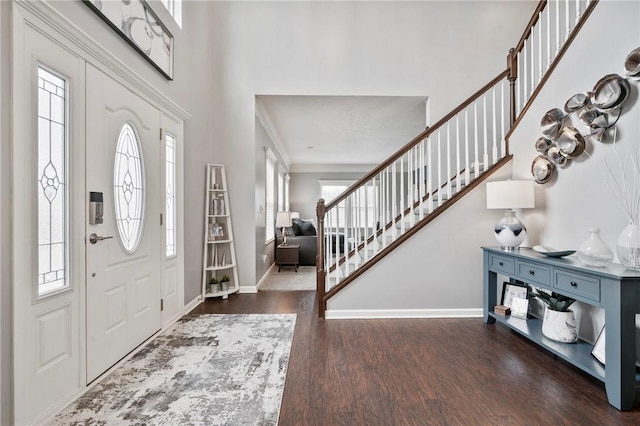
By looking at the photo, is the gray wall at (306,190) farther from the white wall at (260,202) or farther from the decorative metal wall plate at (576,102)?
the decorative metal wall plate at (576,102)

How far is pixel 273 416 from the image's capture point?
1784 mm

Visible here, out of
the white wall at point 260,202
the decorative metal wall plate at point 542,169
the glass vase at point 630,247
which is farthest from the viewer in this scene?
the white wall at point 260,202

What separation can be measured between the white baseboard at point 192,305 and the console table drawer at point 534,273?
3.32m

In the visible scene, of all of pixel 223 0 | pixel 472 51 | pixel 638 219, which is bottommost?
pixel 638 219

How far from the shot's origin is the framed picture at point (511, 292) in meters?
3.01

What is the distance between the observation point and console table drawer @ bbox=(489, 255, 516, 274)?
2.81 meters

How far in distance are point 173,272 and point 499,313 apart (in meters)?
3.23

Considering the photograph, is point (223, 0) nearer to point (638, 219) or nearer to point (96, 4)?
point (96, 4)

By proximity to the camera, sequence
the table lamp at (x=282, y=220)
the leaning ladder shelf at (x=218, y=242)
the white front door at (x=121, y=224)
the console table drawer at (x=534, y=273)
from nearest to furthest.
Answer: the white front door at (x=121, y=224), the console table drawer at (x=534, y=273), the leaning ladder shelf at (x=218, y=242), the table lamp at (x=282, y=220)

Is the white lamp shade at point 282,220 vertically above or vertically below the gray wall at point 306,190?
below

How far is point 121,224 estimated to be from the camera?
8.09 ft

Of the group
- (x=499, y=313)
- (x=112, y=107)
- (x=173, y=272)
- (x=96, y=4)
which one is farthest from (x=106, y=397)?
(x=499, y=313)

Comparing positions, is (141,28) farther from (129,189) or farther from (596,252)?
(596,252)

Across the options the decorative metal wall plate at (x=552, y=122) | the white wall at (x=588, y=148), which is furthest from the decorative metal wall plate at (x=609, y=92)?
the decorative metal wall plate at (x=552, y=122)
